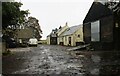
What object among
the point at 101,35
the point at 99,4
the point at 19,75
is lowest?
A: the point at 19,75

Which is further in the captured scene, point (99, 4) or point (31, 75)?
point (99, 4)

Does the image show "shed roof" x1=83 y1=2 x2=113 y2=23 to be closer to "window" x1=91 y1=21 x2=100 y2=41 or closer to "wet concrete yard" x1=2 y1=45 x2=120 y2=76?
"window" x1=91 y1=21 x2=100 y2=41

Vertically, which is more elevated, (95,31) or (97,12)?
(97,12)

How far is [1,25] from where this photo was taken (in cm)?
2605

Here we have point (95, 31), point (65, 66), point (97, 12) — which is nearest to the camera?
point (65, 66)

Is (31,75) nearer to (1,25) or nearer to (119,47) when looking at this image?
(1,25)

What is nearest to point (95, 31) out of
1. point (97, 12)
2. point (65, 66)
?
point (97, 12)

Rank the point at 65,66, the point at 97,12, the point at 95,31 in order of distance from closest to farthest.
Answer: the point at 65,66 → the point at 97,12 → the point at 95,31

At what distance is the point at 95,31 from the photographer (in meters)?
38.8

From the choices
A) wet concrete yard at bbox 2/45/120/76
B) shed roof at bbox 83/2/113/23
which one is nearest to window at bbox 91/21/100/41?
shed roof at bbox 83/2/113/23

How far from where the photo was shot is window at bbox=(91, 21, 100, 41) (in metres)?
37.2

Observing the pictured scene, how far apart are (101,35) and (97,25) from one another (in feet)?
8.34

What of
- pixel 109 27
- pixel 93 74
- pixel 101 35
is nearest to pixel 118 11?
pixel 109 27

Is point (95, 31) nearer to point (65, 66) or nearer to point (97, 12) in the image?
point (97, 12)
